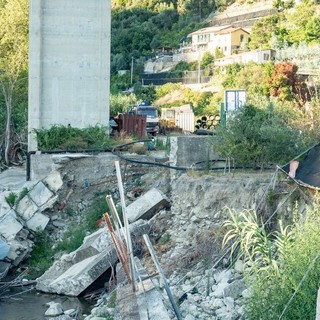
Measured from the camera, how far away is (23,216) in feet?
69.4

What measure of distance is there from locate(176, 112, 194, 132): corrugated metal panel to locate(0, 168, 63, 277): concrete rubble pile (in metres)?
14.4

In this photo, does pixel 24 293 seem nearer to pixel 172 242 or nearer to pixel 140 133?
pixel 172 242

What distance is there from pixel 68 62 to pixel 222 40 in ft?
146

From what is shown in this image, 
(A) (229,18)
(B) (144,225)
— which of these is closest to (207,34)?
(A) (229,18)

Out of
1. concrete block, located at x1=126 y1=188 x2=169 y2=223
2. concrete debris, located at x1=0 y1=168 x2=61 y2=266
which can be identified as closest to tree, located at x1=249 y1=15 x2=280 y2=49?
concrete debris, located at x1=0 y1=168 x2=61 y2=266

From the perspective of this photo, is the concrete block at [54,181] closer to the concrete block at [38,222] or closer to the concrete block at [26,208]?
the concrete block at [26,208]

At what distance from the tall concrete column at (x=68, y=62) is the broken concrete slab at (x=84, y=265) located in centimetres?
1055

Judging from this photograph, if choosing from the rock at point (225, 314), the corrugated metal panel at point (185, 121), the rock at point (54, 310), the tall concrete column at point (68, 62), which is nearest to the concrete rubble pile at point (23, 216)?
the rock at point (54, 310)

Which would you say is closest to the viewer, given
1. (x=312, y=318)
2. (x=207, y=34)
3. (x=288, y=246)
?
(x=312, y=318)

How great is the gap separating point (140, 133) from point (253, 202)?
16.1m

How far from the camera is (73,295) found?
15828 millimetres

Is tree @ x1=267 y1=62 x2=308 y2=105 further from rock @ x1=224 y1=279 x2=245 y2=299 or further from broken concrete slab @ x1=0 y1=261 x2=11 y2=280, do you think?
rock @ x1=224 y1=279 x2=245 y2=299

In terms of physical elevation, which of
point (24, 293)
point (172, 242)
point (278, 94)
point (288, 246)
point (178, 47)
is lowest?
point (24, 293)

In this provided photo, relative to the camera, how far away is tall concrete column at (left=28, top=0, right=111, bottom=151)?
89.5ft
